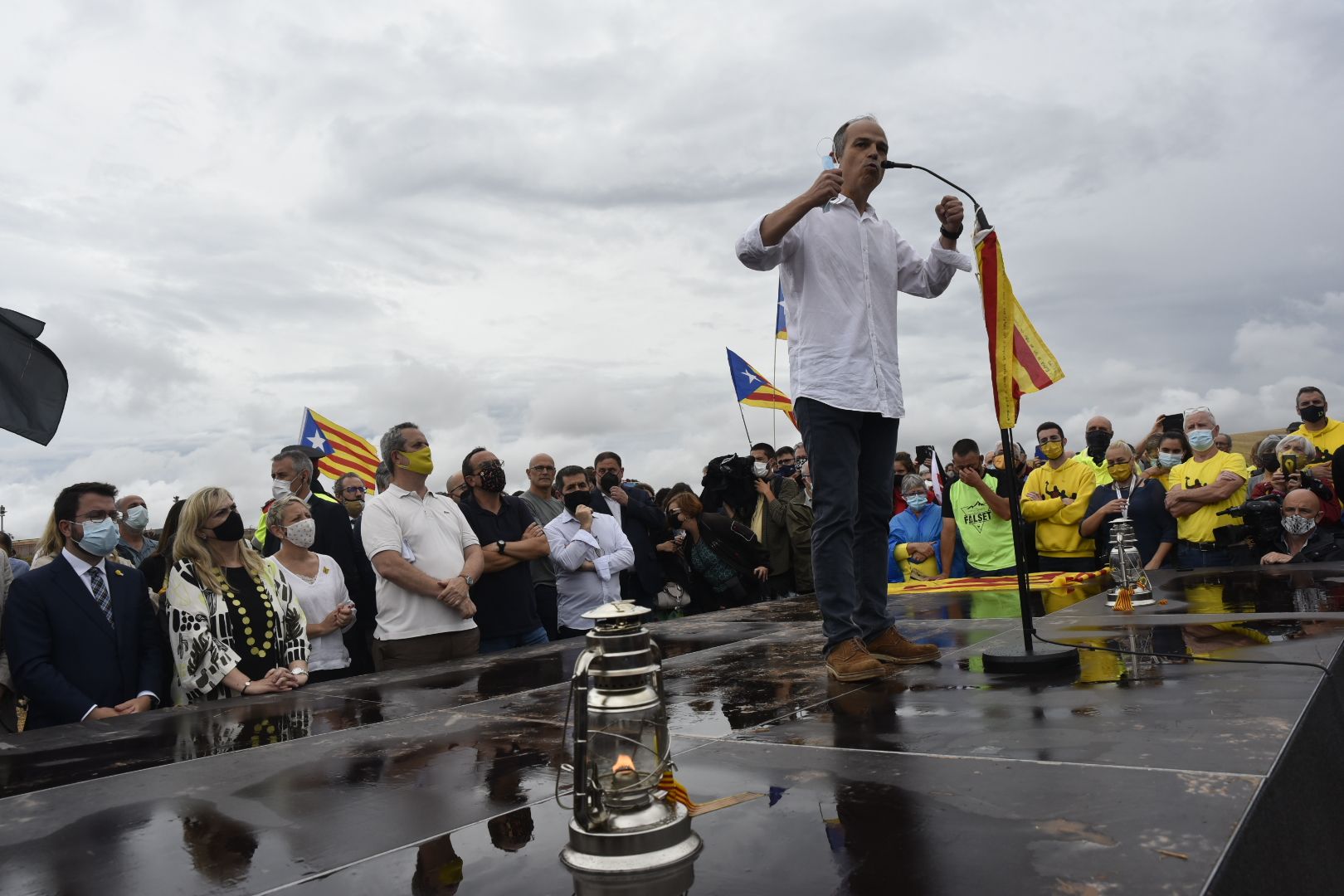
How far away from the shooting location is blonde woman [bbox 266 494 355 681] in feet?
19.1

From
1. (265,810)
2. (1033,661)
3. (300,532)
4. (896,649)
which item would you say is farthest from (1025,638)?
(300,532)

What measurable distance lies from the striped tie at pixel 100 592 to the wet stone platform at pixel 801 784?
0.89 m

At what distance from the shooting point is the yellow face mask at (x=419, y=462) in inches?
241

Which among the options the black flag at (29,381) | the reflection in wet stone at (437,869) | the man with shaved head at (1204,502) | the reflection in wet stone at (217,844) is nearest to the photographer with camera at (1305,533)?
the man with shaved head at (1204,502)

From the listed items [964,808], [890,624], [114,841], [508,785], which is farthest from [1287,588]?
[114,841]

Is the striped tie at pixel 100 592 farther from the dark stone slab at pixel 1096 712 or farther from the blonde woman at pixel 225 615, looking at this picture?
the dark stone slab at pixel 1096 712

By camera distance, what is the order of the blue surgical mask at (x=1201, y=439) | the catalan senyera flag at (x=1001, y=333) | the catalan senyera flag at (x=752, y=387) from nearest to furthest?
the catalan senyera flag at (x=1001, y=333), the blue surgical mask at (x=1201, y=439), the catalan senyera flag at (x=752, y=387)

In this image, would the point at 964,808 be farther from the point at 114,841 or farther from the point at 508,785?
the point at 114,841

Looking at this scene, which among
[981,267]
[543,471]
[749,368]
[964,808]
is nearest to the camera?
[964,808]

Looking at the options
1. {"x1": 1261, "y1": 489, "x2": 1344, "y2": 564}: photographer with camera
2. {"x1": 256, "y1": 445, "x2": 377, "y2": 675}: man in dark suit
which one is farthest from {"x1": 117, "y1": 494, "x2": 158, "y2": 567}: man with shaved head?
{"x1": 1261, "y1": 489, "x2": 1344, "y2": 564}: photographer with camera

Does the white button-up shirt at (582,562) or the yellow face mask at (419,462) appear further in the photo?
the white button-up shirt at (582,562)

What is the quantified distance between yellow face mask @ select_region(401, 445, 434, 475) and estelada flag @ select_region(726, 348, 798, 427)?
25.6 feet

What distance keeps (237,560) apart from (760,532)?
17.4ft

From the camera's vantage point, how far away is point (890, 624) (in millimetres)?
4105
